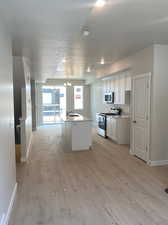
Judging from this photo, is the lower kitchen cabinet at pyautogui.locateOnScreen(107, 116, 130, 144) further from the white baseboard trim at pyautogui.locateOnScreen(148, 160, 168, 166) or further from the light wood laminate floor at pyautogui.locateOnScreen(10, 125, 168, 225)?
the white baseboard trim at pyautogui.locateOnScreen(148, 160, 168, 166)

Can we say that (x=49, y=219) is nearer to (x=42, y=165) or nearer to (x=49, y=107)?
(x=42, y=165)

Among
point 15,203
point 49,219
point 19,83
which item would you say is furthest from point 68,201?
point 19,83

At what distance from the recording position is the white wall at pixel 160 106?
12.6ft

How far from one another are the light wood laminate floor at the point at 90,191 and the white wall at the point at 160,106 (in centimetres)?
45

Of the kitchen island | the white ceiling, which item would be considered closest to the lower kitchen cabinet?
the kitchen island

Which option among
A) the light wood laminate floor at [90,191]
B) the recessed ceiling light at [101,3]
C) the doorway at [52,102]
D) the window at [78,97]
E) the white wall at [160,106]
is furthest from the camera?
the window at [78,97]

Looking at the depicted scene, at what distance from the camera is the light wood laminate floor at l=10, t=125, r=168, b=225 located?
2.27 m

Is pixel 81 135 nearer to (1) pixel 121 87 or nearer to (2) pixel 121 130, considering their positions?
(2) pixel 121 130

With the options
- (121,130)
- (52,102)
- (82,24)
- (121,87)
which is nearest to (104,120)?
(121,130)

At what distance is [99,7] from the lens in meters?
2.15

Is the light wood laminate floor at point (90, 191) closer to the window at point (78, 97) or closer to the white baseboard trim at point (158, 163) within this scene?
the white baseboard trim at point (158, 163)

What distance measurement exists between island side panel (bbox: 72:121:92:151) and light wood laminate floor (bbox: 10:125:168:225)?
1.85ft

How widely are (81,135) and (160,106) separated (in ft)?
7.93

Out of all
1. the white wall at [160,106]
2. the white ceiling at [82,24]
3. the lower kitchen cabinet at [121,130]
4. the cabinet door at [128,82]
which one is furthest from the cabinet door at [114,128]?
the white ceiling at [82,24]
